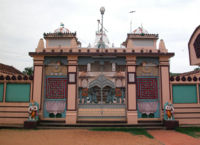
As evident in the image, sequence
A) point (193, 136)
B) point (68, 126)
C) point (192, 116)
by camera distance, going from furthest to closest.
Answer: point (192, 116)
point (68, 126)
point (193, 136)

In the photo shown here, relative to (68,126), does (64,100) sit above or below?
above

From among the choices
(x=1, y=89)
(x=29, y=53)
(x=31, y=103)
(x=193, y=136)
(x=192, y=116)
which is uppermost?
(x=29, y=53)

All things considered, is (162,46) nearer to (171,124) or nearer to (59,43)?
(171,124)

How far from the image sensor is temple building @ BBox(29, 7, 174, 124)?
9516 millimetres

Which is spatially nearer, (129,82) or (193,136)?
(193,136)

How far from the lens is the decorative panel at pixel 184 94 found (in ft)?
31.9

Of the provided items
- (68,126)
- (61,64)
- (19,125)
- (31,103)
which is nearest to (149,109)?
(68,126)

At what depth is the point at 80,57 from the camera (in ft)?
32.4

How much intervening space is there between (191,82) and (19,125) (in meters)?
10.3

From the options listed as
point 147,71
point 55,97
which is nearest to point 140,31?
point 147,71

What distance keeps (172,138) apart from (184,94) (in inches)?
136

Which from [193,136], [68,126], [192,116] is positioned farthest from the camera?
[192,116]

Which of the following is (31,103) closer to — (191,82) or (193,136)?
(193,136)

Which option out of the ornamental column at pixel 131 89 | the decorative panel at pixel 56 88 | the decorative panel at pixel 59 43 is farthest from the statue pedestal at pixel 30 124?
the ornamental column at pixel 131 89
